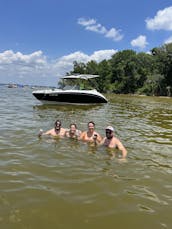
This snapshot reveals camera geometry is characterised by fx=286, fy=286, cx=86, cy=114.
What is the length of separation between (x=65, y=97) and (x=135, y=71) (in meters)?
52.3

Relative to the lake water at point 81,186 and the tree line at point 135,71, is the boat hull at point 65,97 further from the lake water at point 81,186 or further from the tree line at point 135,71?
the tree line at point 135,71

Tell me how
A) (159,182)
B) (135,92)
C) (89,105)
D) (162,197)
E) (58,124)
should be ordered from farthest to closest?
(135,92) → (89,105) → (58,124) → (159,182) → (162,197)

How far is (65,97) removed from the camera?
2402cm

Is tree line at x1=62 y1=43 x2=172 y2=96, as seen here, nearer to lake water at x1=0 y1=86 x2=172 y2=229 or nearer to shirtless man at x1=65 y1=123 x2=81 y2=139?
shirtless man at x1=65 y1=123 x2=81 y2=139

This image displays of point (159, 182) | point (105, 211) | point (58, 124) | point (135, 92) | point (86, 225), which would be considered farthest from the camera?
point (135, 92)

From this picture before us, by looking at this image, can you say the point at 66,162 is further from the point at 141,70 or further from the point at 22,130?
the point at 141,70

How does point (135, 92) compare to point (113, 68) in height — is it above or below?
below

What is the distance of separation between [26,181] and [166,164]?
150 inches

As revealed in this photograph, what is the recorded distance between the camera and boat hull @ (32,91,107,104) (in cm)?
2378

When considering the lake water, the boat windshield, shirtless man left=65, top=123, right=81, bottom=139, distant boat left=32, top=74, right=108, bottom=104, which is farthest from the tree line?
the lake water

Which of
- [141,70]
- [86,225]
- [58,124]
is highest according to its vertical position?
[141,70]

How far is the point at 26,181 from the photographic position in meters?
5.69

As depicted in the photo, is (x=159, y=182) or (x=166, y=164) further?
(x=166, y=164)

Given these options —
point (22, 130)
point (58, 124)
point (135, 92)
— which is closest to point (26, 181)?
point (58, 124)
